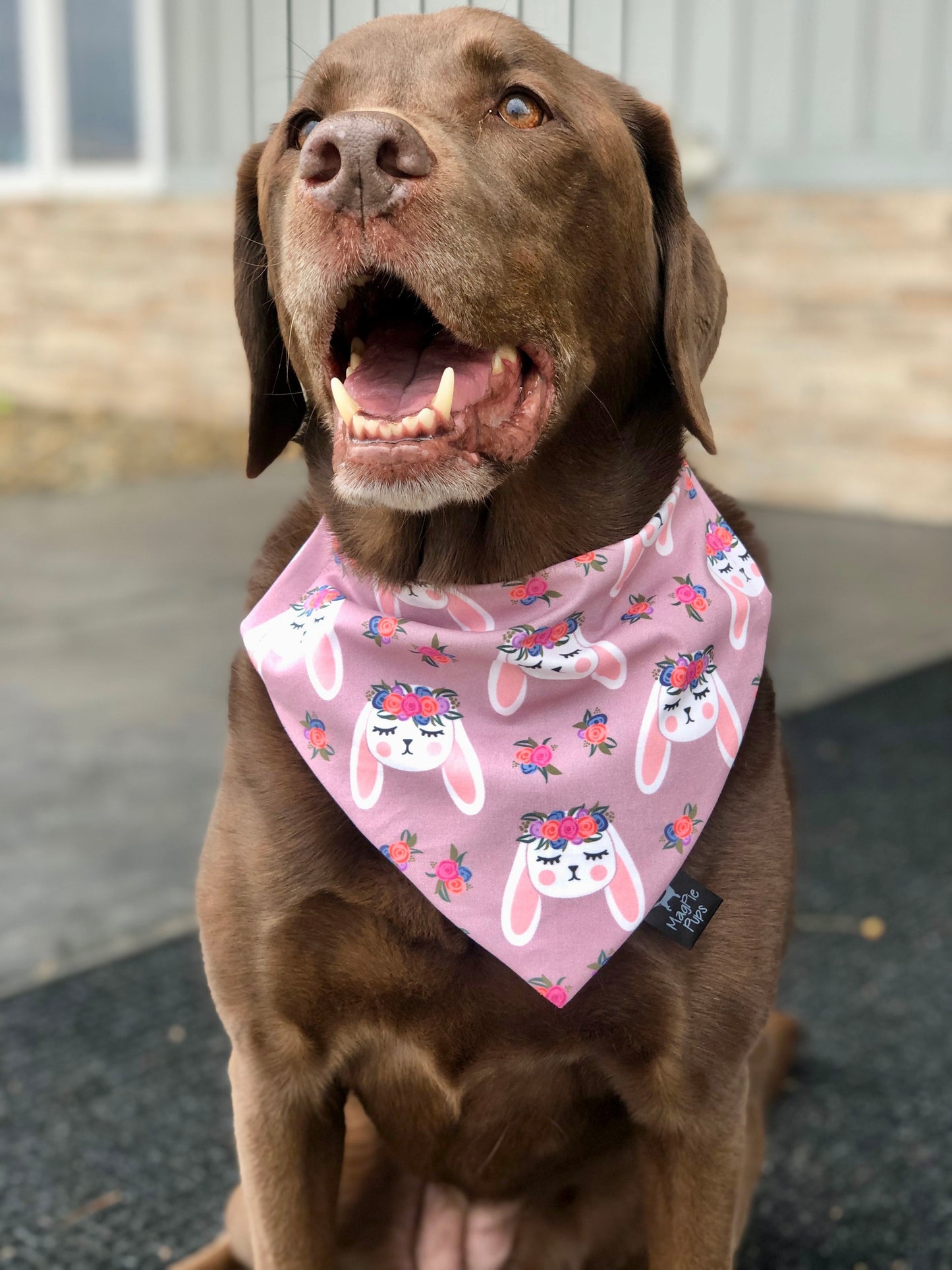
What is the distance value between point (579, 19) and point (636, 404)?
0.80 meters

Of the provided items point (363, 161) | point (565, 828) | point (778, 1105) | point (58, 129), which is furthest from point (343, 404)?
point (58, 129)

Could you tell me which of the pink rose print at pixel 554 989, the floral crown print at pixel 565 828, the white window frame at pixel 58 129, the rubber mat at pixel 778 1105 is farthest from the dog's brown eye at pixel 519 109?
the white window frame at pixel 58 129

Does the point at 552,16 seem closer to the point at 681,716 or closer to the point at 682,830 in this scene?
the point at 681,716

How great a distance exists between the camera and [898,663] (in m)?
4.93

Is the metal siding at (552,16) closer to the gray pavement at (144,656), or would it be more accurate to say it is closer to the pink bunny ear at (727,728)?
the pink bunny ear at (727,728)

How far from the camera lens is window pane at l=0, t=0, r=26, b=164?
10.1 metres

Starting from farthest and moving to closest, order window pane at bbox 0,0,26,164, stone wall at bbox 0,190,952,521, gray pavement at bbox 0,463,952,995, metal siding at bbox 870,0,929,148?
window pane at bbox 0,0,26,164 < stone wall at bbox 0,190,952,521 < metal siding at bbox 870,0,929,148 < gray pavement at bbox 0,463,952,995

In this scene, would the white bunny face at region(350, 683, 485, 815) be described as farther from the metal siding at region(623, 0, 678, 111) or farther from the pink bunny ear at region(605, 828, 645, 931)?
the metal siding at region(623, 0, 678, 111)

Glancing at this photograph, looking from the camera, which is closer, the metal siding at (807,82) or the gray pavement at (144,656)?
the gray pavement at (144,656)

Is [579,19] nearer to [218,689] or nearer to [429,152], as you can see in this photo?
[429,152]

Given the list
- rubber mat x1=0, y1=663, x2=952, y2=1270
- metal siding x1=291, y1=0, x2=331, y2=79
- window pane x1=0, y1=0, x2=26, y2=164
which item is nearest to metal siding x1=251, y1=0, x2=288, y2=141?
metal siding x1=291, y1=0, x2=331, y2=79

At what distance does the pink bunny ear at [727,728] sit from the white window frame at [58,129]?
8.54 meters

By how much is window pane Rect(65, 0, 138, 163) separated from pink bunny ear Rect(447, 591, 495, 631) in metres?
8.81

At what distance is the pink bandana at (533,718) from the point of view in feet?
5.08
